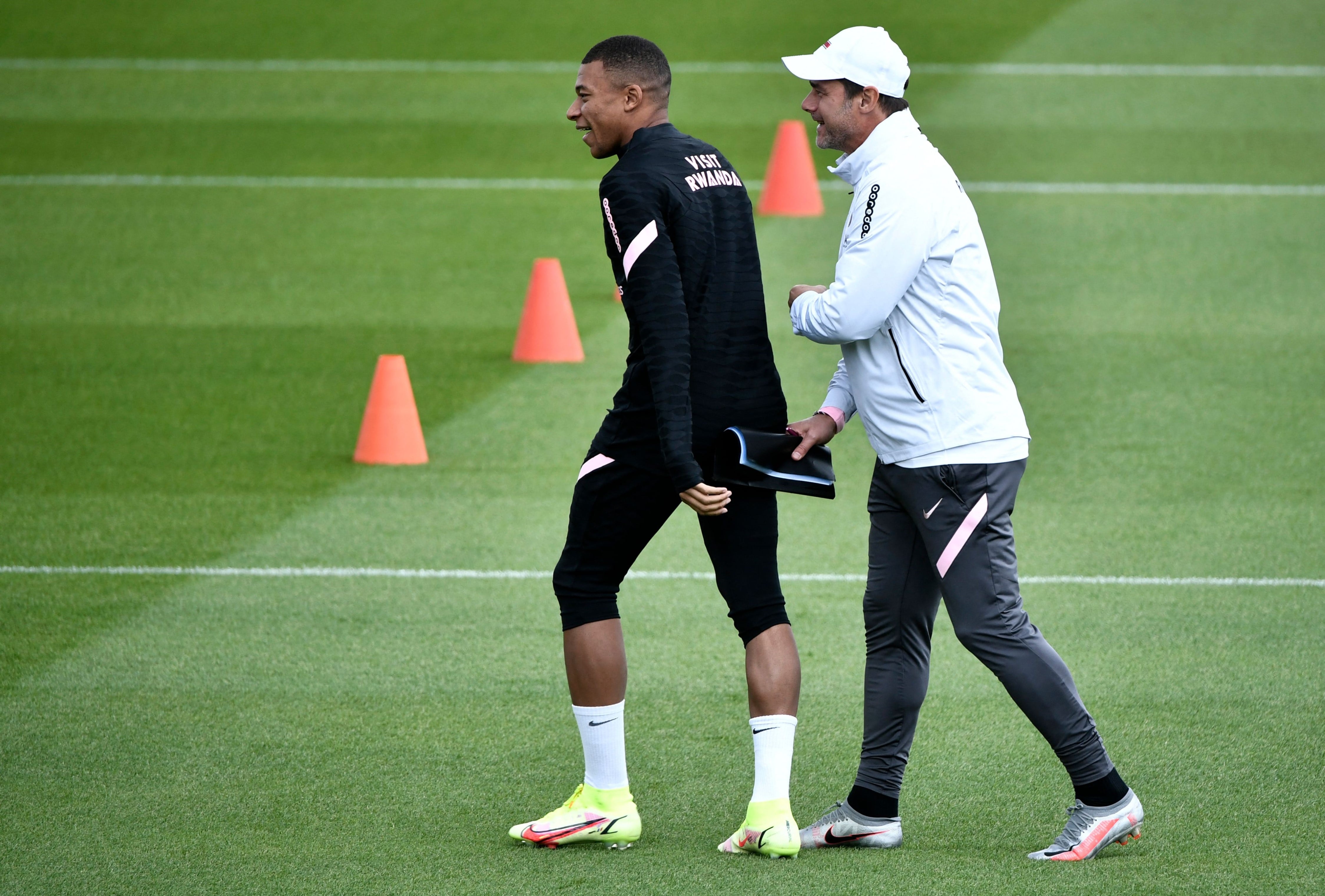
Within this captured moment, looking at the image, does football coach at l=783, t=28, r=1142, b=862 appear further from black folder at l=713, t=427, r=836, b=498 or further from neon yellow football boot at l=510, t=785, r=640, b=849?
neon yellow football boot at l=510, t=785, r=640, b=849

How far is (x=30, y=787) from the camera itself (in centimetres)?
502

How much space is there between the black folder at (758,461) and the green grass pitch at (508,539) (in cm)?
102

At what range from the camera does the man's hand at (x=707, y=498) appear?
438 cm

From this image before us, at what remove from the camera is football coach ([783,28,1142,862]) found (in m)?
4.29

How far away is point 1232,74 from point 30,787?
1890cm

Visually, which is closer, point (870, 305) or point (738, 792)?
point (870, 305)

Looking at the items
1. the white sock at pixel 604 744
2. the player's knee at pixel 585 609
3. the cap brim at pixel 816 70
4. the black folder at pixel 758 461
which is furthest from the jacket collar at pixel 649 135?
the white sock at pixel 604 744

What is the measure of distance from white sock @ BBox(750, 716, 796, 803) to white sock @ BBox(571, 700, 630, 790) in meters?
0.37

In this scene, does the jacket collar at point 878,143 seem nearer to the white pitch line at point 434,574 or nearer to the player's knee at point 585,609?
the player's knee at point 585,609

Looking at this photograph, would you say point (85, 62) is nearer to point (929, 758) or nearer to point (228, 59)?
point (228, 59)

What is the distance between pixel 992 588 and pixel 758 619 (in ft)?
2.11

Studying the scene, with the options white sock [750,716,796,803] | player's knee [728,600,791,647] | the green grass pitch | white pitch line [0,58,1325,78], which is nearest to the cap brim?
player's knee [728,600,791,647]

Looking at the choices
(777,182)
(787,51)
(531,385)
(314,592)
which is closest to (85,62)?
(787,51)

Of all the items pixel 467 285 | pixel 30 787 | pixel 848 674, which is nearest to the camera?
pixel 30 787
